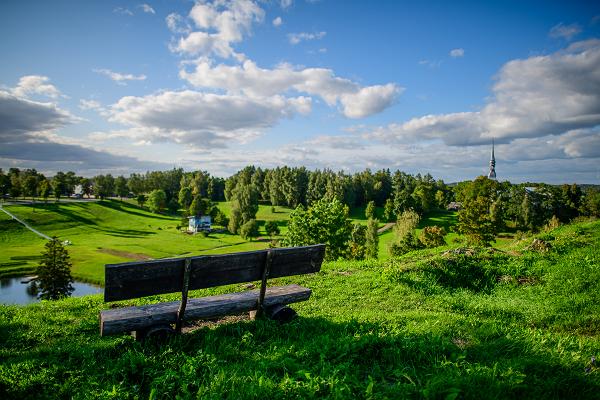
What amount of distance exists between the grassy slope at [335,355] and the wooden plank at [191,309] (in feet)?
1.07

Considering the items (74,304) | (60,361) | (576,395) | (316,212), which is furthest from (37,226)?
(576,395)

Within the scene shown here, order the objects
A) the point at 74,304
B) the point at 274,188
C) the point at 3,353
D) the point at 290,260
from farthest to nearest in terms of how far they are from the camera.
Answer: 1. the point at 274,188
2. the point at 74,304
3. the point at 290,260
4. the point at 3,353

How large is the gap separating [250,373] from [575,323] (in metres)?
7.18

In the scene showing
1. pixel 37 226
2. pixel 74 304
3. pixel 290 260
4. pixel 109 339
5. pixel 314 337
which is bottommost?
pixel 37 226

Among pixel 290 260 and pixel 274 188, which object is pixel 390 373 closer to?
pixel 290 260

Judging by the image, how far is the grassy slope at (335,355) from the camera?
3662 mm

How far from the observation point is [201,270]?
5.58m

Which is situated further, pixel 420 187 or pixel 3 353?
pixel 420 187

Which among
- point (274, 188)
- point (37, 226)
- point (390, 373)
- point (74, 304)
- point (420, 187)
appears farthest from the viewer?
point (274, 188)

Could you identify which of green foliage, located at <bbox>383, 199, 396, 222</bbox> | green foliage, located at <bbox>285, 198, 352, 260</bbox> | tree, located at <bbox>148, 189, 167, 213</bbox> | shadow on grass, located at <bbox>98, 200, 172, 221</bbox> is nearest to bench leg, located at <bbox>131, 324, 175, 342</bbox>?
green foliage, located at <bbox>285, 198, 352, 260</bbox>

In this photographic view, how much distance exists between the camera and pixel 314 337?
5262 millimetres

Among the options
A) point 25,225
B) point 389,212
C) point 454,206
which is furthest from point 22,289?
point 454,206

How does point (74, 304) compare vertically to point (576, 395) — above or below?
below

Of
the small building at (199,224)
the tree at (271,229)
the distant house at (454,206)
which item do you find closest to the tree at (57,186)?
the small building at (199,224)
